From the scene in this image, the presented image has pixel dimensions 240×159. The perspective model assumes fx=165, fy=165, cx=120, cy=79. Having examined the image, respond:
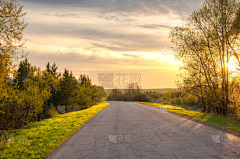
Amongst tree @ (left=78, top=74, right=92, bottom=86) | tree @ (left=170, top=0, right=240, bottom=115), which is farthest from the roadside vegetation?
tree @ (left=78, top=74, right=92, bottom=86)

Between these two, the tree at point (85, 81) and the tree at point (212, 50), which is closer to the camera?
the tree at point (212, 50)

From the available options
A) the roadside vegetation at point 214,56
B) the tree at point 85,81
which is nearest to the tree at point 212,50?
the roadside vegetation at point 214,56

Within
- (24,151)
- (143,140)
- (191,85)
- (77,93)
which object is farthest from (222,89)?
(77,93)

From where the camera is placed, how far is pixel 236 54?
566 inches

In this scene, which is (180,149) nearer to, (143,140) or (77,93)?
(143,140)

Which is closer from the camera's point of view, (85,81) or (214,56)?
(214,56)

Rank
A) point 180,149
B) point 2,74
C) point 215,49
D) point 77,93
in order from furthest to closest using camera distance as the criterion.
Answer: point 77,93, point 215,49, point 2,74, point 180,149

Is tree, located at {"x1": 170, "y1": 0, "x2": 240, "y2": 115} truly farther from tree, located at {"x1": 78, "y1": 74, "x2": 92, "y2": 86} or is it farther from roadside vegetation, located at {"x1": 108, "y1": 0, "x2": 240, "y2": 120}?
tree, located at {"x1": 78, "y1": 74, "x2": 92, "y2": 86}

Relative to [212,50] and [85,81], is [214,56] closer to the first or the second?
[212,50]

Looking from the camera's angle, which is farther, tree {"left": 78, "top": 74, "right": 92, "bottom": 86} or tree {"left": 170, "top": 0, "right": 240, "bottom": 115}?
tree {"left": 78, "top": 74, "right": 92, "bottom": 86}

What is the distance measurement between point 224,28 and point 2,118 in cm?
2081

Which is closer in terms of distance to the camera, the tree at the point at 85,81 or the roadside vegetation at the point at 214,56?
the roadside vegetation at the point at 214,56

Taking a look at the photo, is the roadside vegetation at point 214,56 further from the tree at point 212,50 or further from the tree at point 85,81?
the tree at point 85,81

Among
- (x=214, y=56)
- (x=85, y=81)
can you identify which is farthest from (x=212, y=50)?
(x=85, y=81)
